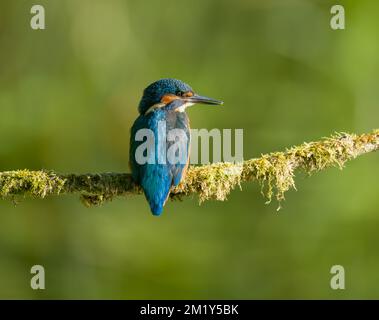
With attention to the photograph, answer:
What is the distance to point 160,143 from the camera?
15.8 feet

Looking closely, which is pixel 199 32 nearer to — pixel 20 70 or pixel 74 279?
pixel 20 70

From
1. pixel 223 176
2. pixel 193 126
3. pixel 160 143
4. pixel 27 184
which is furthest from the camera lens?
pixel 193 126

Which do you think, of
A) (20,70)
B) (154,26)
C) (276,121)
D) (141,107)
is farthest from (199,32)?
(141,107)

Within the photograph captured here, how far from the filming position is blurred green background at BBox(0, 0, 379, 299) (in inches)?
313

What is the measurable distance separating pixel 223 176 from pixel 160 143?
46cm

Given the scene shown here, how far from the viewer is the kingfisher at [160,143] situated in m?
4.64

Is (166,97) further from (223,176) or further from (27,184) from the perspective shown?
(27,184)

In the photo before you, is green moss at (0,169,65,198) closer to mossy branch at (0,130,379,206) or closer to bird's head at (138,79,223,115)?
mossy branch at (0,130,379,206)

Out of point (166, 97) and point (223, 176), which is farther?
point (166, 97)

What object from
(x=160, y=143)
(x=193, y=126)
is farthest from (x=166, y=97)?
(x=193, y=126)

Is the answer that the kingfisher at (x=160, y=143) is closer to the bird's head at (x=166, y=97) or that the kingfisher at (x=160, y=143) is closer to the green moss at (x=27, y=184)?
the bird's head at (x=166, y=97)

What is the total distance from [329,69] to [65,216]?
322 cm

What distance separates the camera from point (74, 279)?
306 inches

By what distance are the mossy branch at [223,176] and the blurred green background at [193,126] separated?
113 inches
